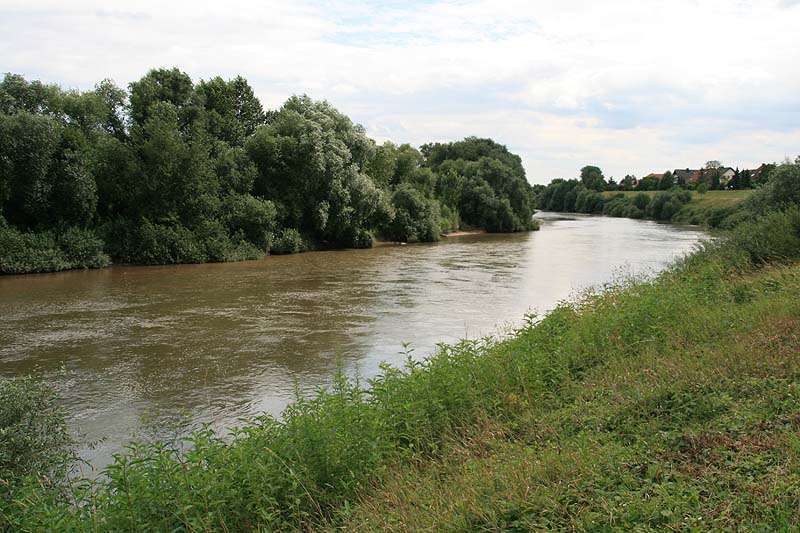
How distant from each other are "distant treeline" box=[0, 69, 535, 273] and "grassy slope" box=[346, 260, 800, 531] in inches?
1068

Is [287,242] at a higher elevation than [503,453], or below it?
higher

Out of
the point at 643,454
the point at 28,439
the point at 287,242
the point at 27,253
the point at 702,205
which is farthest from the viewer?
the point at 702,205

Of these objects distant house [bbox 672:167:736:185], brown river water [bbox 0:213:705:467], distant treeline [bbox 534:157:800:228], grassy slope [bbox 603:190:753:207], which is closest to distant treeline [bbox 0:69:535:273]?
brown river water [bbox 0:213:705:467]

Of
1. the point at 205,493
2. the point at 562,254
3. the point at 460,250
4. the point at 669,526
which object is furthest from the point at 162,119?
the point at 669,526

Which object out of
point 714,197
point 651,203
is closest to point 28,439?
point 714,197

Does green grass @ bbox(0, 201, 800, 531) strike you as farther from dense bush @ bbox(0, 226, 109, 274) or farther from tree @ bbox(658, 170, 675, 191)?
tree @ bbox(658, 170, 675, 191)

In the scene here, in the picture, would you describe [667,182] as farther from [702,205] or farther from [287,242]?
[287,242]

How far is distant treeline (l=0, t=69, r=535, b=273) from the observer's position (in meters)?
28.2

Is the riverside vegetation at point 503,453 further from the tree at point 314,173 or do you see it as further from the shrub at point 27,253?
the tree at point 314,173

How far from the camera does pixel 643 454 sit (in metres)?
5.30

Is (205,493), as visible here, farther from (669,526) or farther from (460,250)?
(460,250)

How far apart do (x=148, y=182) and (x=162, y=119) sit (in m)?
3.88

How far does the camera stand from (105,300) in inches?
853

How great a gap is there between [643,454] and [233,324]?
14357 millimetres
